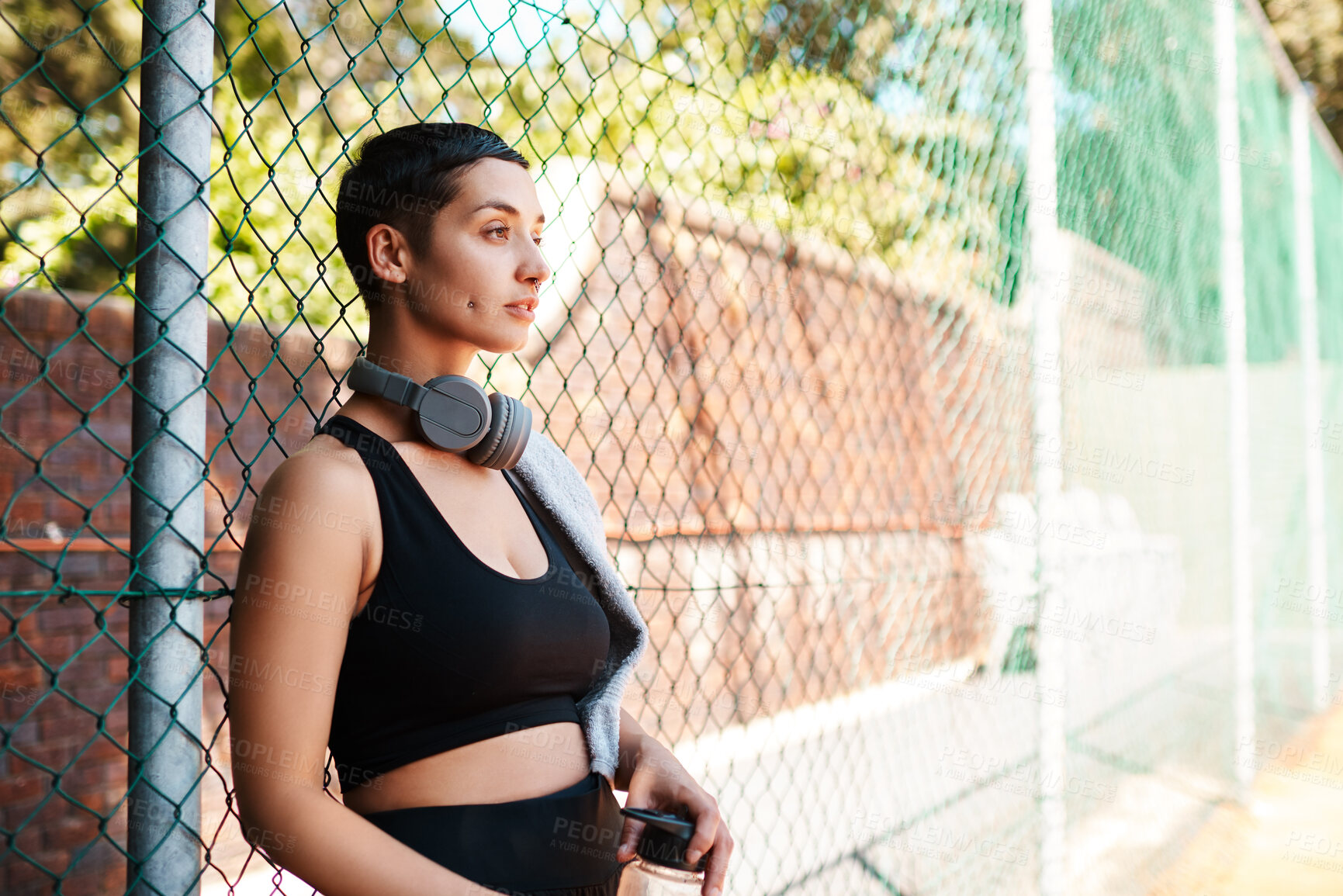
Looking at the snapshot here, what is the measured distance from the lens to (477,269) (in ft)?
Result: 4.36

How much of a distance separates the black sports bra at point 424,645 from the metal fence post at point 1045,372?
242 cm

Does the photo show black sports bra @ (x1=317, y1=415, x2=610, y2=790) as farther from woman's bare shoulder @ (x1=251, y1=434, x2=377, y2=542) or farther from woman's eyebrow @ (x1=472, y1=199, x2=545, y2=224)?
woman's eyebrow @ (x1=472, y1=199, x2=545, y2=224)

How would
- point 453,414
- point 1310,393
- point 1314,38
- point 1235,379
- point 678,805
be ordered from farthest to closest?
1. point 1314,38
2. point 1310,393
3. point 1235,379
4. point 678,805
5. point 453,414

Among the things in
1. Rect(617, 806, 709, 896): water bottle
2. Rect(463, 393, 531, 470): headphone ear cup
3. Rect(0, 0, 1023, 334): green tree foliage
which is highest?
Rect(0, 0, 1023, 334): green tree foliage

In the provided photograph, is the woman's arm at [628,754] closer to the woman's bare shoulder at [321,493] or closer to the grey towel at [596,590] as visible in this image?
the grey towel at [596,590]

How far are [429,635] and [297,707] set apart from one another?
173mm

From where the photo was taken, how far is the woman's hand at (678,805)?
132 cm

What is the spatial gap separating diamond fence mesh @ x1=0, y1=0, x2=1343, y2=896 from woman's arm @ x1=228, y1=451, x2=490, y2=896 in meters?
0.20

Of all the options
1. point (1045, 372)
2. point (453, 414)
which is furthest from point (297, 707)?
point (1045, 372)

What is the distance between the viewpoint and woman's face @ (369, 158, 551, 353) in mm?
1329

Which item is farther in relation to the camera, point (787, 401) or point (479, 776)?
point (787, 401)

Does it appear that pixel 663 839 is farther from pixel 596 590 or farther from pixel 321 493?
pixel 321 493

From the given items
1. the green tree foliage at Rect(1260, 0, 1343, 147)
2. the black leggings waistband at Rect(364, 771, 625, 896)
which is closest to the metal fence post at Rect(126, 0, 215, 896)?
A: the black leggings waistband at Rect(364, 771, 625, 896)

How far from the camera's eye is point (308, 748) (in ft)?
3.46
